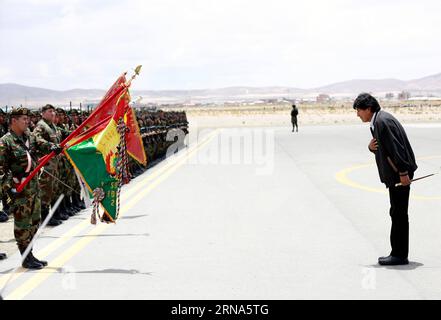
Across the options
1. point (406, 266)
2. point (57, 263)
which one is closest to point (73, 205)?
point (57, 263)

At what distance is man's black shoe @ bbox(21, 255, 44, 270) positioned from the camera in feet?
21.3

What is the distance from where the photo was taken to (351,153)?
67.6 ft

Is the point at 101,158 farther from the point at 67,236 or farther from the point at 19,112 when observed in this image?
the point at 67,236

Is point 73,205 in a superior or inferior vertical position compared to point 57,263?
superior

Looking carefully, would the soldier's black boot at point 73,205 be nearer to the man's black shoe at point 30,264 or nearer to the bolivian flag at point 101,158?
the bolivian flag at point 101,158

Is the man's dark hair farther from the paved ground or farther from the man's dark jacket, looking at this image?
the paved ground

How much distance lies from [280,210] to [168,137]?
13688mm

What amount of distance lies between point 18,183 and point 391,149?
372cm

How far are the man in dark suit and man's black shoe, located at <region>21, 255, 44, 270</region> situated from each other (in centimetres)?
339

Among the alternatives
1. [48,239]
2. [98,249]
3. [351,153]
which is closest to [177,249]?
[98,249]

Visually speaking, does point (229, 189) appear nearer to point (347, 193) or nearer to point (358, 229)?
point (347, 193)

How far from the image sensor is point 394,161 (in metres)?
6.21

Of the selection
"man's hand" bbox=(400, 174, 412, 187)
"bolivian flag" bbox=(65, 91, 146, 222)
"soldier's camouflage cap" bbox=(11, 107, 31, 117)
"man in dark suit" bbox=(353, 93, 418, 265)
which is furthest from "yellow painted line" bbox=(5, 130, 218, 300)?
"man's hand" bbox=(400, 174, 412, 187)

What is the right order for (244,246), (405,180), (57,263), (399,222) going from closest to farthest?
(405,180) → (399,222) → (57,263) → (244,246)
